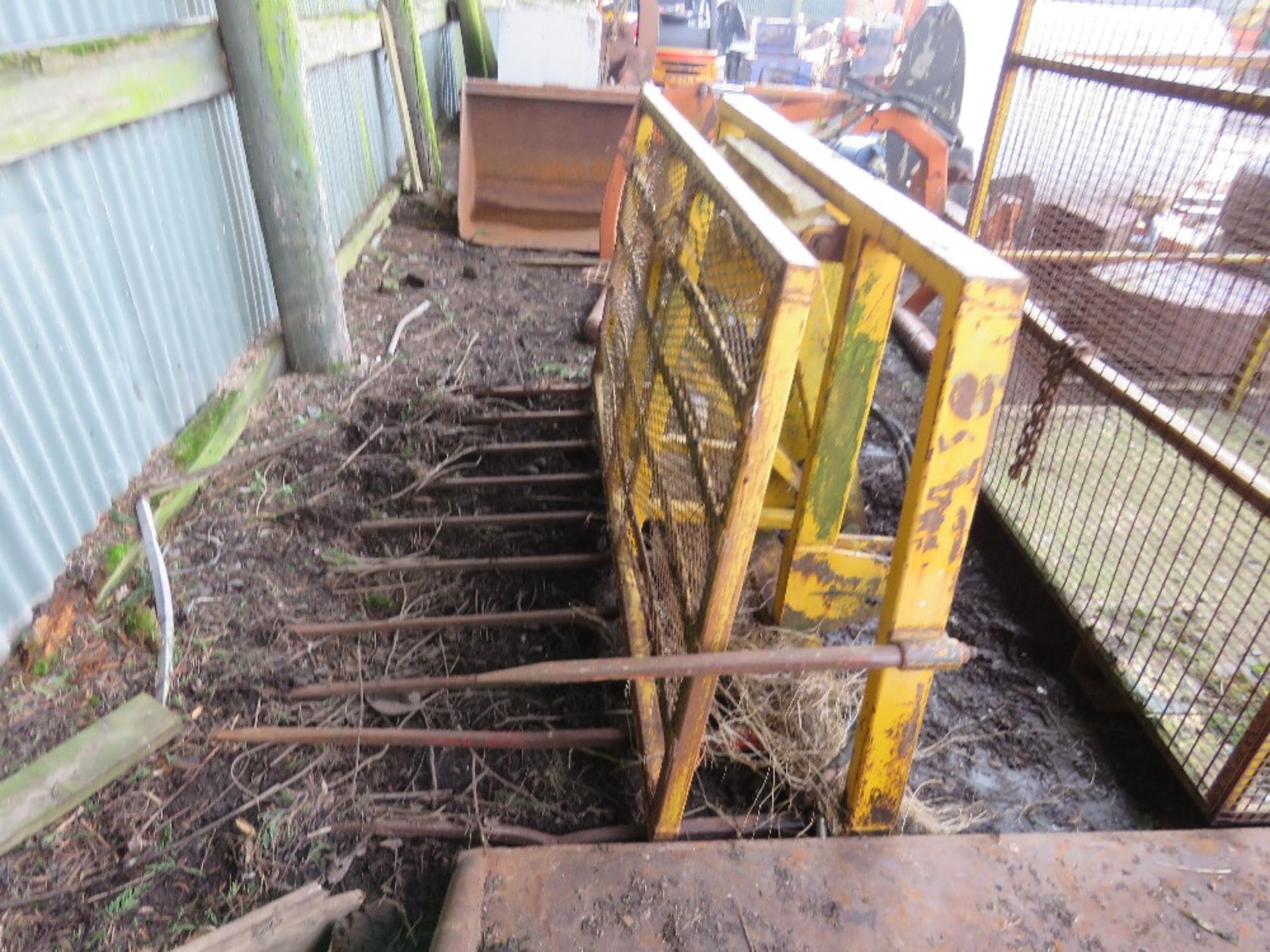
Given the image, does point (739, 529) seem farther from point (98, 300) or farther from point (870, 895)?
point (98, 300)

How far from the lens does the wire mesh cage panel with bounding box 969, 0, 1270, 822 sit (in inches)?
99.7

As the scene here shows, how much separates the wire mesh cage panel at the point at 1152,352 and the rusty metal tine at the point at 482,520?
72.8 inches

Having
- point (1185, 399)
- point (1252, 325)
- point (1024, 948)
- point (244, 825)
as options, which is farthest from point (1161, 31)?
point (244, 825)

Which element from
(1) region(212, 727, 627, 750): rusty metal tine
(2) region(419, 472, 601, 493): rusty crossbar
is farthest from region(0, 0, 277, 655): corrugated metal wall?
(2) region(419, 472, 601, 493): rusty crossbar

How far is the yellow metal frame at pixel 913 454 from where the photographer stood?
144 cm

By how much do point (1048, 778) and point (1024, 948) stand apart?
3.52ft

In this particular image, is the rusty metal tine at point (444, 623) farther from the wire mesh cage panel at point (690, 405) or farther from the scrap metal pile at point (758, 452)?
the wire mesh cage panel at point (690, 405)

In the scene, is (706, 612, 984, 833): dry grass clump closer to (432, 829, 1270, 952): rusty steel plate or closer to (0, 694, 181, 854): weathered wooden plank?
(432, 829, 1270, 952): rusty steel plate

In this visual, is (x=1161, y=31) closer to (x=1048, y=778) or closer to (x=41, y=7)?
(x=1048, y=778)

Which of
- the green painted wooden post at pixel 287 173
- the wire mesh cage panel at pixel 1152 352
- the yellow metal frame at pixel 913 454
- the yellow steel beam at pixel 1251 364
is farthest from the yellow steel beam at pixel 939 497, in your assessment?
the green painted wooden post at pixel 287 173

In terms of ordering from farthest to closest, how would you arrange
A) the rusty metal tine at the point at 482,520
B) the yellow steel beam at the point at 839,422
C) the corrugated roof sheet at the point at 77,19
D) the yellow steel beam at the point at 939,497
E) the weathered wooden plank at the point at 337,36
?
the weathered wooden plank at the point at 337,36
the rusty metal tine at the point at 482,520
the corrugated roof sheet at the point at 77,19
the yellow steel beam at the point at 839,422
the yellow steel beam at the point at 939,497

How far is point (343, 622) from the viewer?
111 inches

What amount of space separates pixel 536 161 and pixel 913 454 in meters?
6.12

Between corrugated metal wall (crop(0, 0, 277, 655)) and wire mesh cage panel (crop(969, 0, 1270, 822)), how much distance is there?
3.46m
